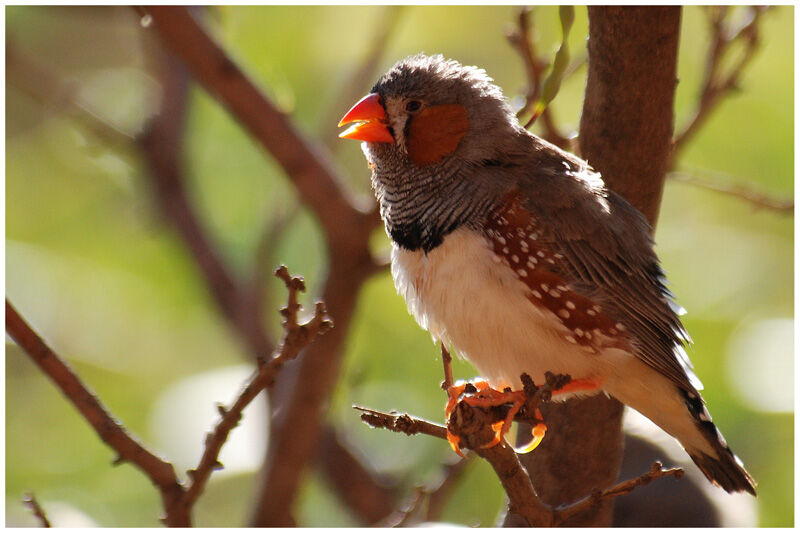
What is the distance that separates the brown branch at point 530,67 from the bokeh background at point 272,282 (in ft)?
2.19

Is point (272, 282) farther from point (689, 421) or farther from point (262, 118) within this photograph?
point (689, 421)

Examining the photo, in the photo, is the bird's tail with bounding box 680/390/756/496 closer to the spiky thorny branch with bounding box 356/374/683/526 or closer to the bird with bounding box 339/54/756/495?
the bird with bounding box 339/54/756/495

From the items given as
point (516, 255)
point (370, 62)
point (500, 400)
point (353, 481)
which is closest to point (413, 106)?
point (516, 255)

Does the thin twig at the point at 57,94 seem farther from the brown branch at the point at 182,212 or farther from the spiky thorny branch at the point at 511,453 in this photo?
the spiky thorny branch at the point at 511,453

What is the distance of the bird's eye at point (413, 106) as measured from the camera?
2377mm

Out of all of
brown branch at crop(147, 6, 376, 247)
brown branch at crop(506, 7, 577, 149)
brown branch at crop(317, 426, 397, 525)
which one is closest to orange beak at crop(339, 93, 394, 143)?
brown branch at crop(506, 7, 577, 149)

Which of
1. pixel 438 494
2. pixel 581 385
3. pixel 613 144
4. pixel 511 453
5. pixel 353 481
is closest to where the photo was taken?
pixel 511 453

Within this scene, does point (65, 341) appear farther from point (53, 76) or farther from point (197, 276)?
point (53, 76)

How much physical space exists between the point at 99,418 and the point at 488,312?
87cm

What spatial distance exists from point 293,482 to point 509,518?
1.00 m

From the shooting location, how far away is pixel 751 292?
3941 millimetres

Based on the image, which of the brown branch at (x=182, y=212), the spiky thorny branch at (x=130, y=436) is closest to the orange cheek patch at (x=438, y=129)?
the spiky thorny branch at (x=130, y=436)

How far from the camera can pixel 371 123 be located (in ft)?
7.85

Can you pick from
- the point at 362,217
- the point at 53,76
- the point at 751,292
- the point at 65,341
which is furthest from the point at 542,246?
the point at 53,76
